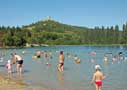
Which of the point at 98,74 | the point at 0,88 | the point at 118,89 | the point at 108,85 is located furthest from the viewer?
the point at 108,85

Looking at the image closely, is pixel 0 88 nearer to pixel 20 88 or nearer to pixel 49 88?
pixel 20 88

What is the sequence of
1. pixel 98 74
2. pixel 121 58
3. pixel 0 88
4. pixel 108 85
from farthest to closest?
pixel 121 58
pixel 108 85
pixel 0 88
pixel 98 74

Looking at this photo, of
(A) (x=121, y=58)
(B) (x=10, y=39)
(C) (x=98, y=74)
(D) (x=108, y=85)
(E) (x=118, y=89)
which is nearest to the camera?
(C) (x=98, y=74)

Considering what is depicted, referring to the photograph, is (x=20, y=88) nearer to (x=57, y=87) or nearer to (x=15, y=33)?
(x=57, y=87)

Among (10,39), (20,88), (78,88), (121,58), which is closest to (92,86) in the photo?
(78,88)

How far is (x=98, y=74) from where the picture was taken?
56.9ft

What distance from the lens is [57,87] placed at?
917 inches

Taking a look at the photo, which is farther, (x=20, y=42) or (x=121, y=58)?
(x=20, y=42)

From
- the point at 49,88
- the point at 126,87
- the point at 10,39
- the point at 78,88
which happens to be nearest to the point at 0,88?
the point at 49,88

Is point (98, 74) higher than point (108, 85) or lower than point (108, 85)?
higher

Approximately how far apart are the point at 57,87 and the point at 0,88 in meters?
4.29

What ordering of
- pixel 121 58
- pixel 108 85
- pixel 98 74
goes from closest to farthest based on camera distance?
pixel 98 74 → pixel 108 85 → pixel 121 58

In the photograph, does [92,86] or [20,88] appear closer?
[20,88]

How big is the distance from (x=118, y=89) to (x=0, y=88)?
7.89 m
